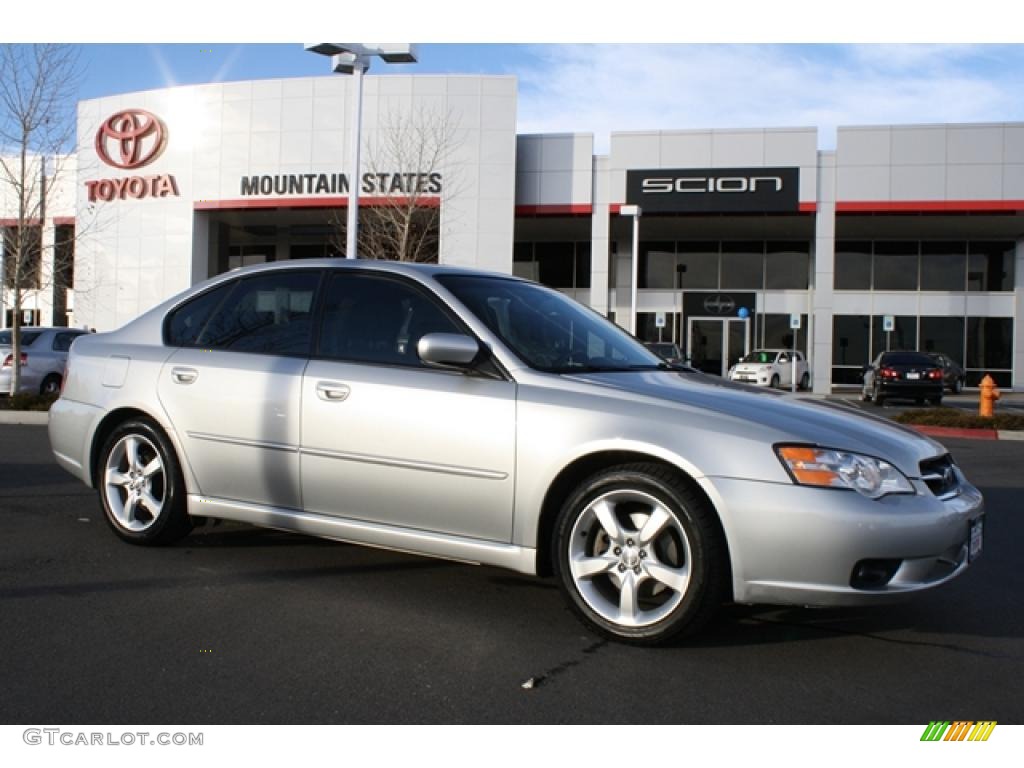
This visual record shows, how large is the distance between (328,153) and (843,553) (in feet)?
94.5

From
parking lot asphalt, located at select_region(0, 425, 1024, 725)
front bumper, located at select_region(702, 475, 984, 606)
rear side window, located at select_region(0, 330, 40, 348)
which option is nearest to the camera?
parking lot asphalt, located at select_region(0, 425, 1024, 725)

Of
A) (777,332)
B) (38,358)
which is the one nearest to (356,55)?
(38,358)

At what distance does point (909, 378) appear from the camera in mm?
23312

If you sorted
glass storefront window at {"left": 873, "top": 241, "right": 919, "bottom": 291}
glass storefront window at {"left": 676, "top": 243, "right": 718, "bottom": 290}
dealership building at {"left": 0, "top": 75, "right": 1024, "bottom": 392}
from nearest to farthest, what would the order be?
dealership building at {"left": 0, "top": 75, "right": 1024, "bottom": 392} < glass storefront window at {"left": 873, "top": 241, "right": 919, "bottom": 291} < glass storefront window at {"left": 676, "top": 243, "right": 718, "bottom": 290}

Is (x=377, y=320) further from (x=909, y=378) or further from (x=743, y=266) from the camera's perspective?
(x=743, y=266)

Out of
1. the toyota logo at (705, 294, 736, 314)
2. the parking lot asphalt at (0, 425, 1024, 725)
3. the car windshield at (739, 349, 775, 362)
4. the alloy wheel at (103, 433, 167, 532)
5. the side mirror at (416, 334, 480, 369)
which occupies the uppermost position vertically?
the toyota logo at (705, 294, 736, 314)

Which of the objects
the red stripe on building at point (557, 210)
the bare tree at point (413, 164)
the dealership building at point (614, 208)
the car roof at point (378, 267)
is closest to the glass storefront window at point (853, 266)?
the dealership building at point (614, 208)

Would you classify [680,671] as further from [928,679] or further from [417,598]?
[417,598]

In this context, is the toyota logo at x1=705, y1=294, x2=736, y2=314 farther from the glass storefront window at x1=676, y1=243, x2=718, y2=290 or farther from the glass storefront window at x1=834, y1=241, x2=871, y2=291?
the glass storefront window at x1=834, y1=241, x2=871, y2=291

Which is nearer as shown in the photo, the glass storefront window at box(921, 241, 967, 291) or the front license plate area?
the front license plate area

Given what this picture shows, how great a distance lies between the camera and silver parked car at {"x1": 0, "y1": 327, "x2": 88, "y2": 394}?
1703cm

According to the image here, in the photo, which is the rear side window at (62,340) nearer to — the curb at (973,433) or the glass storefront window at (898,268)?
the curb at (973,433)

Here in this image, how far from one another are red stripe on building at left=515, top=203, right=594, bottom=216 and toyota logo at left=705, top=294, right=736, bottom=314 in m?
7.04

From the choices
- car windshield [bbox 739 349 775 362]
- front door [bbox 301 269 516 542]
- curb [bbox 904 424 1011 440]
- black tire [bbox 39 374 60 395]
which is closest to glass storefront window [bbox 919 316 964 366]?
car windshield [bbox 739 349 775 362]
